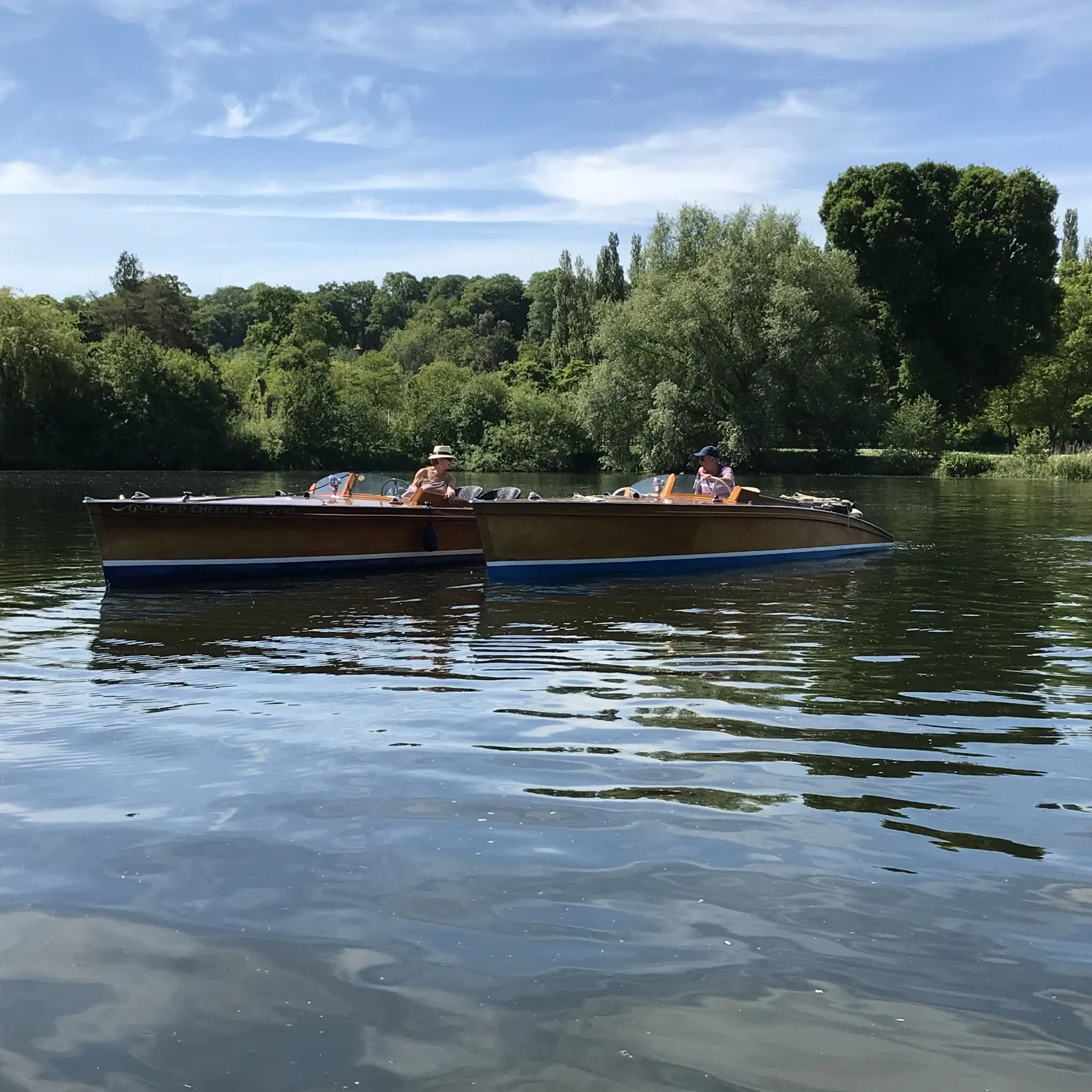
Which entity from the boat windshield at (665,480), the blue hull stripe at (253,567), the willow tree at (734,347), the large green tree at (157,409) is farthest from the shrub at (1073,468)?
the large green tree at (157,409)

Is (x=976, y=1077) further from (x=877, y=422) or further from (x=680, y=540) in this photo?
(x=877, y=422)

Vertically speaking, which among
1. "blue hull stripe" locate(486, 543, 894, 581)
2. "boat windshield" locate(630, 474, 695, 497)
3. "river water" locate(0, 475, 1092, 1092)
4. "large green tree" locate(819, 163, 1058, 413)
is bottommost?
"river water" locate(0, 475, 1092, 1092)

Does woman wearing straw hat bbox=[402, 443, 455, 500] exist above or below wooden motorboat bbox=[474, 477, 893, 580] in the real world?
above

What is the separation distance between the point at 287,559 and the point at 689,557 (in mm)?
5802

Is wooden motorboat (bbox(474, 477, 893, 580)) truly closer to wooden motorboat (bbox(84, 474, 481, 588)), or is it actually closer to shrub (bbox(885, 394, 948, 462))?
wooden motorboat (bbox(84, 474, 481, 588))

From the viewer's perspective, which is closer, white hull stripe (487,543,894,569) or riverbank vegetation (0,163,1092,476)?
white hull stripe (487,543,894,569)

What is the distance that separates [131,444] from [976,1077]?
64.9 m

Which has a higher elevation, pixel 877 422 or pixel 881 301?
pixel 881 301

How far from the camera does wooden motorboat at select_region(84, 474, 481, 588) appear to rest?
49.5ft

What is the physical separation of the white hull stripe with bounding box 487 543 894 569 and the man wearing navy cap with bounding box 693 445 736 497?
0.94 meters

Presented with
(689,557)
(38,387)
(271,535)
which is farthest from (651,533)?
(38,387)

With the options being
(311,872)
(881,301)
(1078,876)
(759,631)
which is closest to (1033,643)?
(759,631)

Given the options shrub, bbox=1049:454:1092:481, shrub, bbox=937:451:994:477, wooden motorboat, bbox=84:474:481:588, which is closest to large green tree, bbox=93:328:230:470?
shrub, bbox=937:451:994:477

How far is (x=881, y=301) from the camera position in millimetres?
63031
